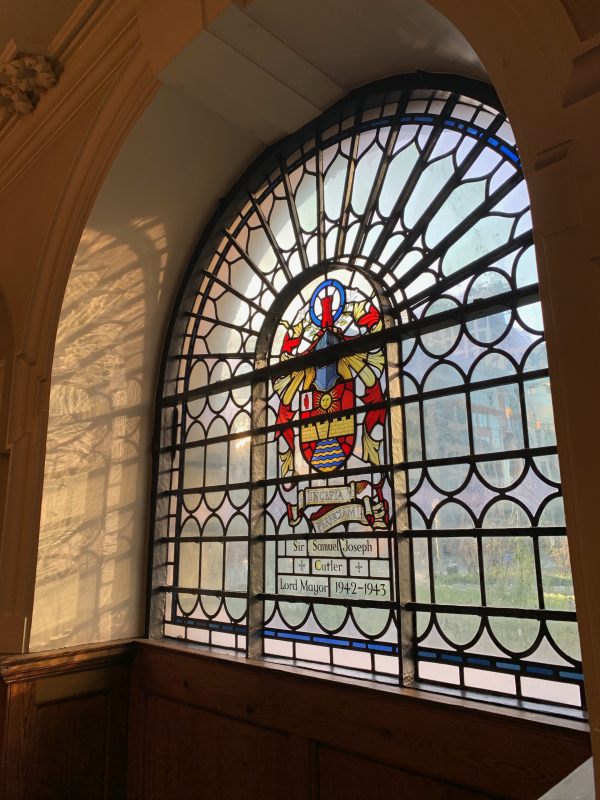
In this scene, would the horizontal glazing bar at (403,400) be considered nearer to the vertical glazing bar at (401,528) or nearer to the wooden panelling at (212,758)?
the vertical glazing bar at (401,528)

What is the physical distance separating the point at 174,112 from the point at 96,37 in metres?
0.58

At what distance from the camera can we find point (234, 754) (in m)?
2.35

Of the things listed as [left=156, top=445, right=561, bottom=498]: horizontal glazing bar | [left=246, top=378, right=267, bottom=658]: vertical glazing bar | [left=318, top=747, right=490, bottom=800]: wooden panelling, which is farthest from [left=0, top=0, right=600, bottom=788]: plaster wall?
[left=318, top=747, right=490, bottom=800]: wooden panelling

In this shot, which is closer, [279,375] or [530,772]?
[530,772]

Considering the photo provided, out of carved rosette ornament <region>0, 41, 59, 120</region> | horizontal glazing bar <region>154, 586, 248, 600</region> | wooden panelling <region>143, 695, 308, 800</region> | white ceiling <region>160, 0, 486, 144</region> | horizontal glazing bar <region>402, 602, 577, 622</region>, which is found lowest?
wooden panelling <region>143, 695, 308, 800</region>

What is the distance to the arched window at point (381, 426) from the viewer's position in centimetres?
181

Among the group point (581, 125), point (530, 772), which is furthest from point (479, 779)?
point (581, 125)

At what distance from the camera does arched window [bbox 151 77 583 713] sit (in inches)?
71.2

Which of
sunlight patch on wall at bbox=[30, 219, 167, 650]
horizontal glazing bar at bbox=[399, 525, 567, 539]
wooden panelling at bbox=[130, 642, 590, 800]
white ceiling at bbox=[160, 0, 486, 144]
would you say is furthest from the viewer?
sunlight patch on wall at bbox=[30, 219, 167, 650]

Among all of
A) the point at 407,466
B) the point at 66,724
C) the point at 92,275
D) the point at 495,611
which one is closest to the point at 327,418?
the point at 407,466

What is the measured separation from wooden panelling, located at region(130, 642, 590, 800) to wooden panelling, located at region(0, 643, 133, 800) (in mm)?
96

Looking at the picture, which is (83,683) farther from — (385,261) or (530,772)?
(385,261)

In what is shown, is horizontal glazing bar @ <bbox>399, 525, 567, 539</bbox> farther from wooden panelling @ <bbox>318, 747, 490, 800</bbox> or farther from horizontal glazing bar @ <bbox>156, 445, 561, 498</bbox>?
wooden panelling @ <bbox>318, 747, 490, 800</bbox>

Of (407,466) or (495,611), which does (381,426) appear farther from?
(495,611)
